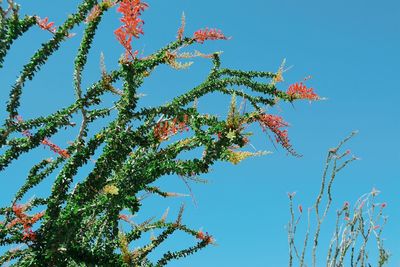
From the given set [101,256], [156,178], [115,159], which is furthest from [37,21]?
[101,256]

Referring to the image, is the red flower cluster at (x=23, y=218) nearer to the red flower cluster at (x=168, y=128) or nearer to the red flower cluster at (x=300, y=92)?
the red flower cluster at (x=168, y=128)

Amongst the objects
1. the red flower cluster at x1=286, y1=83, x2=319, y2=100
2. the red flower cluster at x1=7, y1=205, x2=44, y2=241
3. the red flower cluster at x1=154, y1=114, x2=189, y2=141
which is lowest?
the red flower cluster at x1=7, y1=205, x2=44, y2=241

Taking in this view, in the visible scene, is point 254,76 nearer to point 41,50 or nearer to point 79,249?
point 41,50

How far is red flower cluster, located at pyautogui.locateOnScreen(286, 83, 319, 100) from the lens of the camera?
29.6ft

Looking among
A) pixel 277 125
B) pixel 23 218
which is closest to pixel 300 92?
pixel 277 125

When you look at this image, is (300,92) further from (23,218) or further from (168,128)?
(23,218)

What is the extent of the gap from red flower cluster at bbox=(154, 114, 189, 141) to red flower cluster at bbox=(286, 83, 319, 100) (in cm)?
196

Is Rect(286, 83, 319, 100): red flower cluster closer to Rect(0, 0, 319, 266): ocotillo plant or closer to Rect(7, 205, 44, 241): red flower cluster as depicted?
Rect(0, 0, 319, 266): ocotillo plant

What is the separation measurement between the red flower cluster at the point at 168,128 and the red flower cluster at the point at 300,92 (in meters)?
1.96

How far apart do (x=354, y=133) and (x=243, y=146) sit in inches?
67.6

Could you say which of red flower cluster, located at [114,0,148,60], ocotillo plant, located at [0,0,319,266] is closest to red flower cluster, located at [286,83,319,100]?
ocotillo plant, located at [0,0,319,266]

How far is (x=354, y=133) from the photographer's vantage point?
24.2 ft

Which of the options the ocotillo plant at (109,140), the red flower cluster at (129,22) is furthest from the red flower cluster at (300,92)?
the red flower cluster at (129,22)

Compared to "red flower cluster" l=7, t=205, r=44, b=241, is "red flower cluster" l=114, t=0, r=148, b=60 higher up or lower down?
higher up
